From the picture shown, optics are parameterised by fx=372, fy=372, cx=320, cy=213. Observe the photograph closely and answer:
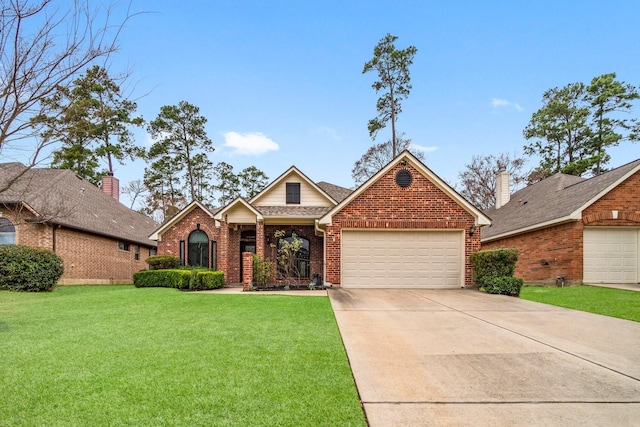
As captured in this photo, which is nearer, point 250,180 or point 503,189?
point 503,189

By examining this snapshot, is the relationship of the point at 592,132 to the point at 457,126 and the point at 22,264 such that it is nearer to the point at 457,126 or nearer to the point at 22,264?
the point at 457,126

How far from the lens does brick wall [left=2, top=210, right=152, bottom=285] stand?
51.8ft

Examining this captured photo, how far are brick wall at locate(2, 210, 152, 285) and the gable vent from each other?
46.2 ft

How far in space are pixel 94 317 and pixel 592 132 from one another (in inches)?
1495

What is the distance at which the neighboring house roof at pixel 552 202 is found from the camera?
48.9 feet

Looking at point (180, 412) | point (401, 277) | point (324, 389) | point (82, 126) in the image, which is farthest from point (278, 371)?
point (401, 277)

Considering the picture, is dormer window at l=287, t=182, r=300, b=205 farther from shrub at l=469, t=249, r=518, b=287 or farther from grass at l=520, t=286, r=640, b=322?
grass at l=520, t=286, r=640, b=322

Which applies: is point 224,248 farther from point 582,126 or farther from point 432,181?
point 582,126

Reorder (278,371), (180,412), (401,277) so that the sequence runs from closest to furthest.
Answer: (180,412) < (278,371) < (401,277)

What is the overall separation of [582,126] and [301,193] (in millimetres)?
28422

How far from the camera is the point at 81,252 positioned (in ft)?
59.2

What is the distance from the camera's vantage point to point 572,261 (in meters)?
14.8

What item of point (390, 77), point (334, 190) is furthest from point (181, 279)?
point (390, 77)

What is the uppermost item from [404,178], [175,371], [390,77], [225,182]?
[390,77]
